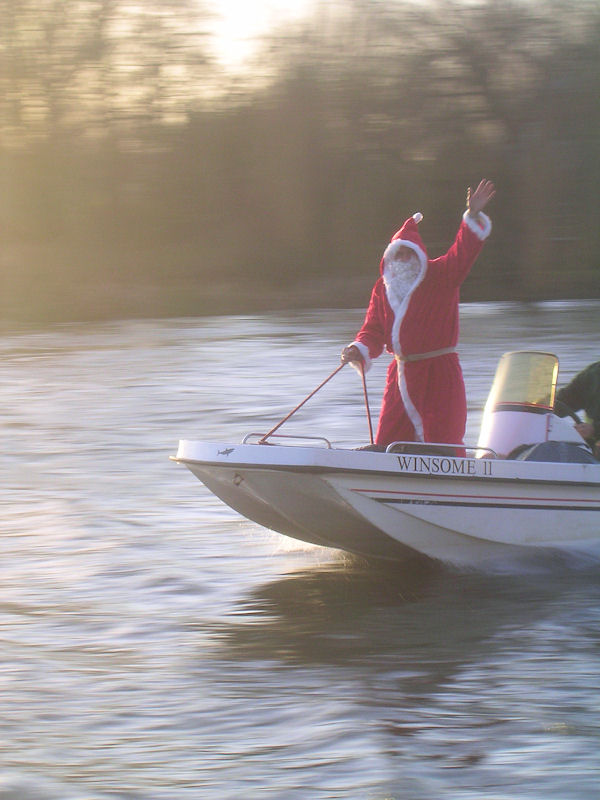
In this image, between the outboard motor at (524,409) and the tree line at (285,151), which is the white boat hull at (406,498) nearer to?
the outboard motor at (524,409)

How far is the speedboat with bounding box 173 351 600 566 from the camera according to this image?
597cm

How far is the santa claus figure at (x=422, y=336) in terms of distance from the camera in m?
6.37

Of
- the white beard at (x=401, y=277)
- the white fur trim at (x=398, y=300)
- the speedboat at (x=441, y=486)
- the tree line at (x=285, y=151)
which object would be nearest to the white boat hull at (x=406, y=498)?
the speedboat at (x=441, y=486)

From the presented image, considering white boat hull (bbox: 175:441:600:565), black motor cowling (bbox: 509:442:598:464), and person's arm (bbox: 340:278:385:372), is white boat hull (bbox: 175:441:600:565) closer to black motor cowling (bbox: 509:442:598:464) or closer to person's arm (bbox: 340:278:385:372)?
black motor cowling (bbox: 509:442:598:464)

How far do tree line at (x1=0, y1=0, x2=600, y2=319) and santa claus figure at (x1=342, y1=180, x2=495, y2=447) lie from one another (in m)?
18.5

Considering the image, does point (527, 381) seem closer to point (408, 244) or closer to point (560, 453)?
point (560, 453)

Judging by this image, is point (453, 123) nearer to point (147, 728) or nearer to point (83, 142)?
point (83, 142)

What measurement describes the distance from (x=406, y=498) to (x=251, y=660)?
114cm

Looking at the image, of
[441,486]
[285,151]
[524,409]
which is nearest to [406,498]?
[441,486]

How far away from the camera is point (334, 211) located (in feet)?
89.4

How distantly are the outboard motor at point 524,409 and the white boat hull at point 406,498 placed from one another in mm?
346

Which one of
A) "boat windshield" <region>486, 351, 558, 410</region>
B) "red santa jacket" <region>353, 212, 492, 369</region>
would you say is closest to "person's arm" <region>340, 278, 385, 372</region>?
"red santa jacket" <region>353, 212, 492, 369</region>

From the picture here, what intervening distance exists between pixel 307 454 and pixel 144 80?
21.0m

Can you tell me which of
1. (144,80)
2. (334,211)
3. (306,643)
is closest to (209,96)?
(144,80)
